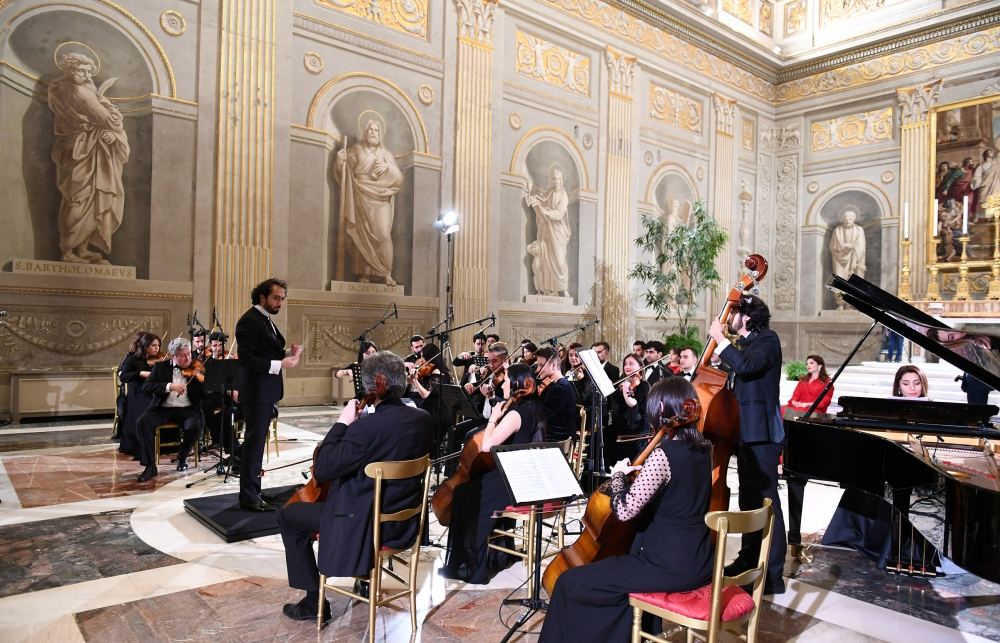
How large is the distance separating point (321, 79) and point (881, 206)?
13.7 meters

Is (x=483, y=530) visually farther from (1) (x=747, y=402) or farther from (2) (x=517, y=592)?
(1) (x=747, y=402)

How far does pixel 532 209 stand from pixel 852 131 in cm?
954

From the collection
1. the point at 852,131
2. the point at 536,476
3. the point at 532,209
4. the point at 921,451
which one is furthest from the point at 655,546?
the point at 852,131

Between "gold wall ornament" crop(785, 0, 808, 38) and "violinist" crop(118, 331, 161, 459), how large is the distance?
58.5 ft

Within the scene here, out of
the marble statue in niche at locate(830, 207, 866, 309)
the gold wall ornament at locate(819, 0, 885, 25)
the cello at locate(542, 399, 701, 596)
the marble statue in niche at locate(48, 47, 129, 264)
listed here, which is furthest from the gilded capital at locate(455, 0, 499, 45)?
the cello at locate(542, 399, 701, 596)

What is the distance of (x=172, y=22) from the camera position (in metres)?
9.18

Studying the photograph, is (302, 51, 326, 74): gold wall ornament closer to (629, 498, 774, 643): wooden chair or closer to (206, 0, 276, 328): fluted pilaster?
(206, 0, 276, 328): fluted pilaster

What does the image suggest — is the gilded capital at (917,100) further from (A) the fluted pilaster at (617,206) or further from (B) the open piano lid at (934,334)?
(B) the open piano lid at (934,334)

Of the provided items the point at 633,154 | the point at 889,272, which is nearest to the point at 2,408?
the point at 633,154

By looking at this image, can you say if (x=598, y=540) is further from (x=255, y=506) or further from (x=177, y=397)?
(x=177, y=397)

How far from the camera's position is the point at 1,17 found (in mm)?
8031

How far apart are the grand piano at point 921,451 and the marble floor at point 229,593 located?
0.44m

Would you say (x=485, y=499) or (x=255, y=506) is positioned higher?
(x=485, y=499)

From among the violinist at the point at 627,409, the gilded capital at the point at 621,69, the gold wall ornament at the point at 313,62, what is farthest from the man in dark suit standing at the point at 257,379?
the gilded capital at the point at 621,69
